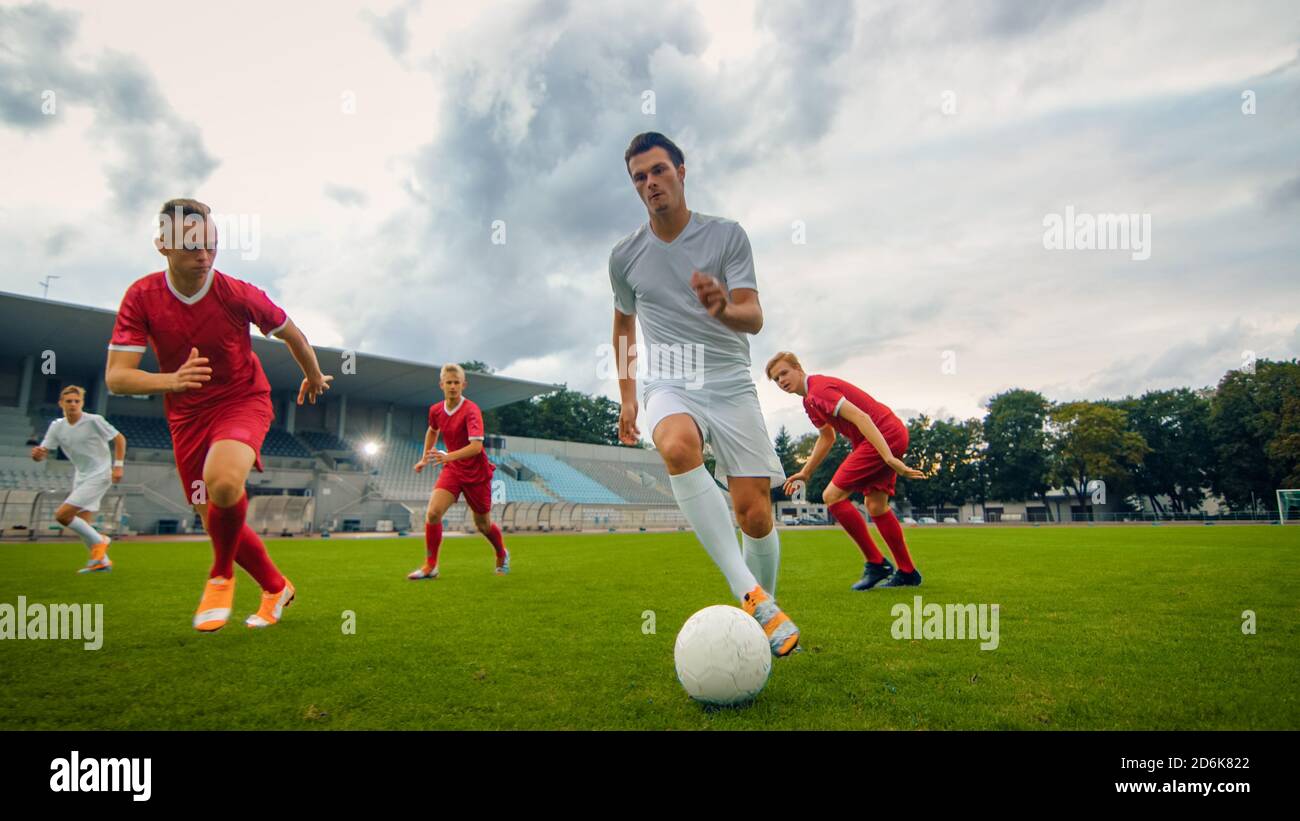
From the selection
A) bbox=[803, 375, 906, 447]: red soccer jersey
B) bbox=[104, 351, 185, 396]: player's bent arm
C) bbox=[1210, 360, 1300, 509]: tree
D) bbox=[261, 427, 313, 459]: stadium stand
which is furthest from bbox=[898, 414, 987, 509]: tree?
bbox=[104, 351, 185, 396]: player's bent arm

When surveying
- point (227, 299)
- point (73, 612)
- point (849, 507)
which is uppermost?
point (227, 299)

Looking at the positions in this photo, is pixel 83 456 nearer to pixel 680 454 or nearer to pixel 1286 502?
pixel 680 454

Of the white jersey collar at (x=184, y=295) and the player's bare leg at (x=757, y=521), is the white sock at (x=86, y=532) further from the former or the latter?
the player's bare leg at (x=757, y=521)

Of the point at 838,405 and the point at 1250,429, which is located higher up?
the point at 1250,429

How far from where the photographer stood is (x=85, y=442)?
945 centimetres

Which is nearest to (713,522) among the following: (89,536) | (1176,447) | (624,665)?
(624,665)

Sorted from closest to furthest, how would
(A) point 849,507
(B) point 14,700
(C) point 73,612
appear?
(B) point 14,700
(C) point 73,612
(A) point 849,507

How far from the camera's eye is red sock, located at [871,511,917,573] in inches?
264

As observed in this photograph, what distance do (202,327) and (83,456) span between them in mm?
7355

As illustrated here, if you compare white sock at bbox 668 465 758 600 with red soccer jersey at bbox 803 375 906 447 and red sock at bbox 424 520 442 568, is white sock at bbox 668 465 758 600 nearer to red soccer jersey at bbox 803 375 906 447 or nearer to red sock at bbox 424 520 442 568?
red soccer jersey at bbox 803 375 906 447
